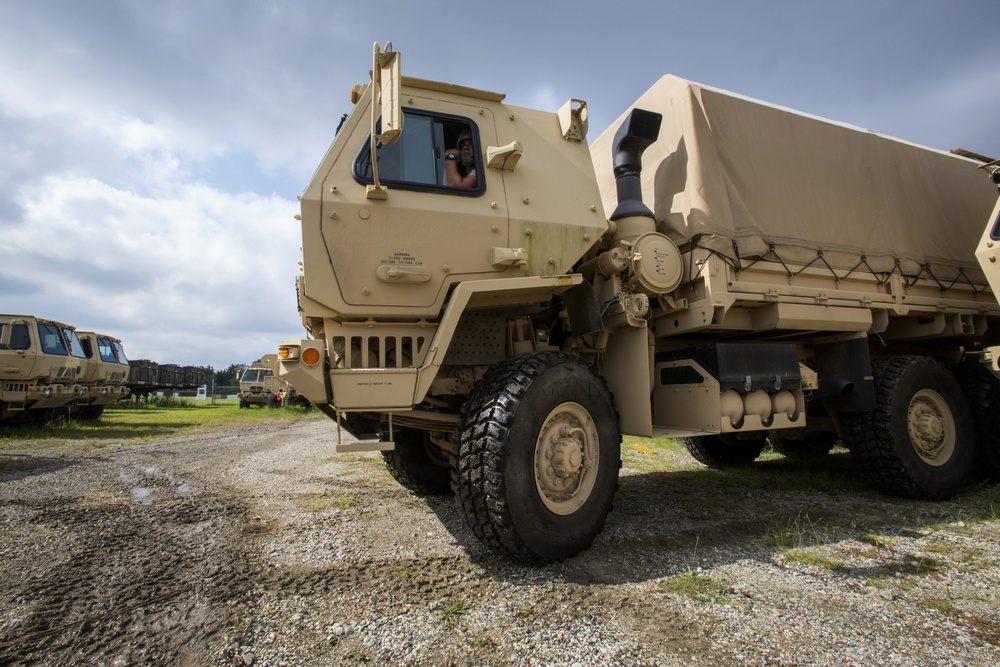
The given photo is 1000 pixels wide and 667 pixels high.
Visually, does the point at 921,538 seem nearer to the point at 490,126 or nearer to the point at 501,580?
the point at 501,580

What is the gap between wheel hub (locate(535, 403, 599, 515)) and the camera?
130 inches

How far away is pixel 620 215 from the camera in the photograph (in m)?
4.27

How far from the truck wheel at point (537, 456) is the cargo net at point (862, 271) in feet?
5.00

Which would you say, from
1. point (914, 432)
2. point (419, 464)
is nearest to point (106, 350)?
point (419, 464)

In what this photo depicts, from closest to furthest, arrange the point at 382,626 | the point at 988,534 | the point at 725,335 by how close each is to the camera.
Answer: the point at 382,626 < the point at 988,534 < the point at 725,335

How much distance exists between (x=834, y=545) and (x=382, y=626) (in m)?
2.95

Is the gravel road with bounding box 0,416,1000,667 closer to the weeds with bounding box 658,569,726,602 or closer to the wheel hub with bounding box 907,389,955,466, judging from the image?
the weeds with bounding box 658,569,726,602

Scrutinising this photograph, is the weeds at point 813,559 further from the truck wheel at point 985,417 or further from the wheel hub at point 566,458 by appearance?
the truck wheel at point 985,417

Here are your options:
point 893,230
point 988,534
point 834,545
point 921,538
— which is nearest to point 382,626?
point 834,545

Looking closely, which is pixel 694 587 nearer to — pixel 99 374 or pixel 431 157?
pixel 431 157

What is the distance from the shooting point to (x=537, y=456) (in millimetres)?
3273

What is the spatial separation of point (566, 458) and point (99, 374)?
53.6ft

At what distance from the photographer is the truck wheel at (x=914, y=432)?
4.71 meters

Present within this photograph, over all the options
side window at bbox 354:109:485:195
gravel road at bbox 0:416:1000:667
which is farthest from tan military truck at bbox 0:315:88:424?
side window at bbox 354:109:485:195
